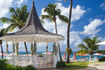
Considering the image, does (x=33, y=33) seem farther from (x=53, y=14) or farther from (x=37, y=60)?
(x=53, y=14)

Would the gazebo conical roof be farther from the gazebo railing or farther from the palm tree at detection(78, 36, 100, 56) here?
the palm tree at detection(78, 36, 100, 56)

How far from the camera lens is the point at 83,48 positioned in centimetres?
2605

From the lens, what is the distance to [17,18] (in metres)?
28.1

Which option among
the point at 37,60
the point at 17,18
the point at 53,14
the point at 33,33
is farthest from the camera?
the point at 17,18

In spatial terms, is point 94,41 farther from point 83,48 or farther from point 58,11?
point 58,11

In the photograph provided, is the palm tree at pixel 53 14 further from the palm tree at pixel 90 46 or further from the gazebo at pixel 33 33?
the gazebo at pixel 33 33

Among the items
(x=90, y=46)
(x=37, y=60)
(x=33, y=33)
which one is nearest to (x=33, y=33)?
(x=33, y=33)

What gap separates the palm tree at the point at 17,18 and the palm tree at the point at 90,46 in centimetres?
1171

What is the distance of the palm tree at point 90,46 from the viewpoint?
25125 mm

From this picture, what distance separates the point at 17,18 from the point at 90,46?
14.4 meters

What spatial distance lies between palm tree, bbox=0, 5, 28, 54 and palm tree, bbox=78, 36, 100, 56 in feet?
38.4

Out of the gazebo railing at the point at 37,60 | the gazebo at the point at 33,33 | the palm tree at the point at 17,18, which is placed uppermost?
the palm tree at the point at 17,18

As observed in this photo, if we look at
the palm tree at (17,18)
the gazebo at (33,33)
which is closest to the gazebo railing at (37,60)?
the gazebo at (33,33)

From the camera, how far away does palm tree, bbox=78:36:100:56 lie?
25125mm
